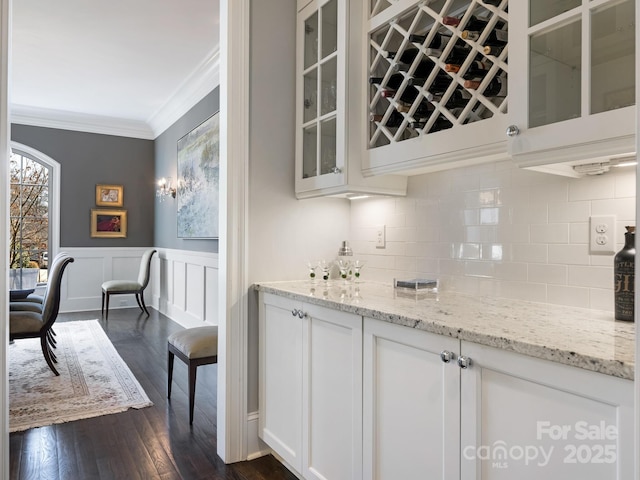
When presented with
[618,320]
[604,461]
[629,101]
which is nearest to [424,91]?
[629,101]

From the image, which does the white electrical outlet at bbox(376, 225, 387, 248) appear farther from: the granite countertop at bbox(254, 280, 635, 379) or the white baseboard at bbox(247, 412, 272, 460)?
the white baseboard at bbox(247, 412, 272, 460)

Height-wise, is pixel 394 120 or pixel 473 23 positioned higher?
pixel 473 23

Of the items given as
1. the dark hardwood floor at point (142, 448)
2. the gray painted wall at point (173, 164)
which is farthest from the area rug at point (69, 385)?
the gray painted wall at point (173, 164)

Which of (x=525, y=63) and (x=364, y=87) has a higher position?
(x=364, y=87)

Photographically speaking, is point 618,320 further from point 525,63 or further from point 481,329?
point 525,63

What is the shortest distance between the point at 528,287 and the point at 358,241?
1.01 m

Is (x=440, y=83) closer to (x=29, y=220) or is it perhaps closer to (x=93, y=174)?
(x=93, y=174)

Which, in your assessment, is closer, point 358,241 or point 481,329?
Answer: point 481,329

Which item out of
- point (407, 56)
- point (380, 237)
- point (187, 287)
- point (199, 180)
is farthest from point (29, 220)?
point (407, 56)

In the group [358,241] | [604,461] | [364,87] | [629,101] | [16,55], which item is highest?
[16,55]

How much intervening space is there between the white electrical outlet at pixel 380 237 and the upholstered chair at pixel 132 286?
4.78 m

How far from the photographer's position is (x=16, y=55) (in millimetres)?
4375

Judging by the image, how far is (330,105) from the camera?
2133 mm

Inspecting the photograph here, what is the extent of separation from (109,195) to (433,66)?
20.4 ft
